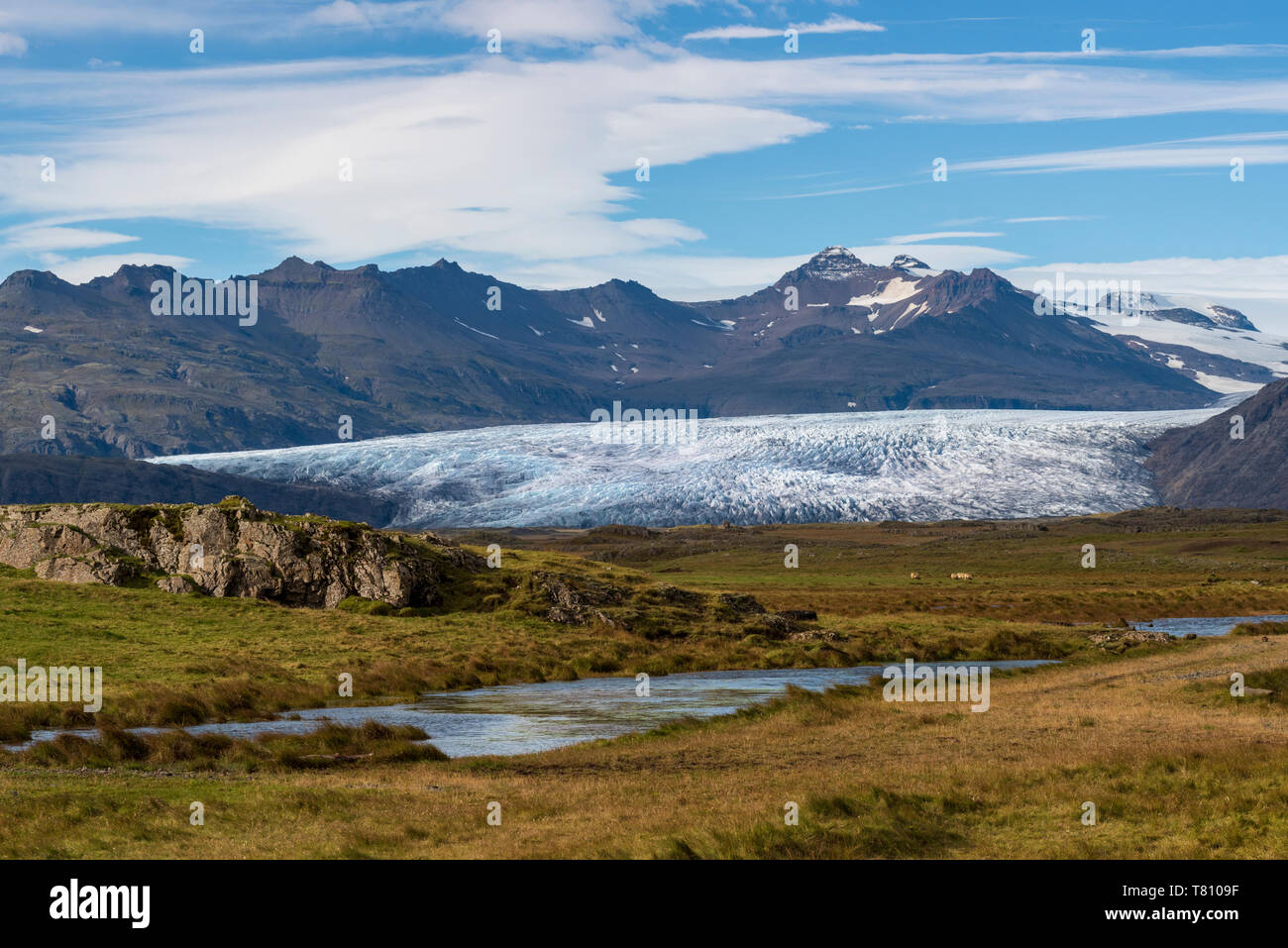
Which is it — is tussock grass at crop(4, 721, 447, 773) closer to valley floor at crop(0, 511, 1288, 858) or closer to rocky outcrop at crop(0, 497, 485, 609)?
valley floor at crop(0, 511, 1288, 858)

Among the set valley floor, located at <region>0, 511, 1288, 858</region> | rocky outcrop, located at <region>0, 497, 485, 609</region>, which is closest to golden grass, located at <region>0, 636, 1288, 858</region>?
valley floor, located at <region>0, 511, 1288, 858</region>

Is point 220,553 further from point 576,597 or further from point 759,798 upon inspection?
point 759,798

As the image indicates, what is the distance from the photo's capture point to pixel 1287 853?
A: 57.2 ft

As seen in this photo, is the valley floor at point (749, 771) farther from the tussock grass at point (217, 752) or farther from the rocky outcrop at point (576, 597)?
the rocky outcrop at point (576, 597)

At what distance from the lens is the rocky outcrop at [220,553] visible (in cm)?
5462

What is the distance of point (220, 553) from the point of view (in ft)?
182

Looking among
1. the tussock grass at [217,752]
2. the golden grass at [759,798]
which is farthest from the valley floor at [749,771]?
the tussock grass at [217,752]

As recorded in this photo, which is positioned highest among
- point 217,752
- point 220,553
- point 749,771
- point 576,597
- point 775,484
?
point 220,553

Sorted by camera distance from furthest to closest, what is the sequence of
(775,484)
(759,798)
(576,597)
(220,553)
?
(775,484) → (576,597) → (220,553) → (759,798)

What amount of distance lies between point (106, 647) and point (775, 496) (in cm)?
14438

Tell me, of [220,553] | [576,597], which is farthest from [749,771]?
[220,553]

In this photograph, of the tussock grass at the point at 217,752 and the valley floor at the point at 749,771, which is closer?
the valley floor at the point at 749,771

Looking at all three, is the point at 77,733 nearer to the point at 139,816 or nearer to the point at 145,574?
the point at 139,816
